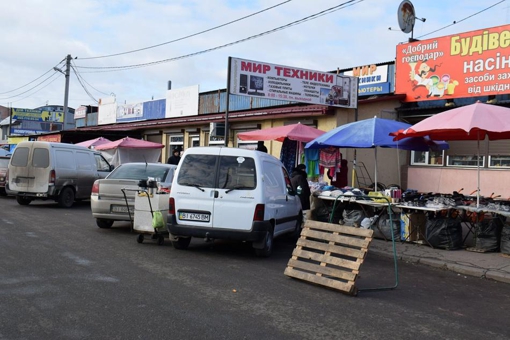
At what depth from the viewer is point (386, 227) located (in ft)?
34.9

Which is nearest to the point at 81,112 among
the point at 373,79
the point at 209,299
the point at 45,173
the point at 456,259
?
the point at 45,173

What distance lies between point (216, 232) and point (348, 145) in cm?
437

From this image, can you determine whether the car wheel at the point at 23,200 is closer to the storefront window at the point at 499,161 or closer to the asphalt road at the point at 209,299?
the asphalt road at the point at 209,299

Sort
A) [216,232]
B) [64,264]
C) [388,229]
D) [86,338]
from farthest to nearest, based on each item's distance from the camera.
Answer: [388,229] < [216,232] < [64,264] < [86,338]

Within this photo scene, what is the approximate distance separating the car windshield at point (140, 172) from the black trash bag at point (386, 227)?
476 cm

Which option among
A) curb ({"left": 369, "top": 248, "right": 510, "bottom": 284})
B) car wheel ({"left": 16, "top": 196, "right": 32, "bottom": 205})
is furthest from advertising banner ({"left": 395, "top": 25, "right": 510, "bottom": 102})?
car wheel ({"left": 16, "top": 196, "right": 32, "bottom": 205})

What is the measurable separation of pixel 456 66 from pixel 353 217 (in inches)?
282

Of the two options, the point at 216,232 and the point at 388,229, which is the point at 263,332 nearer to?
the point at 216,232

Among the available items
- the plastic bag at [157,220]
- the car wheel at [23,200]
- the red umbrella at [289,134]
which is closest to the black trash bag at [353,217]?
the red umbrella at [289,134]

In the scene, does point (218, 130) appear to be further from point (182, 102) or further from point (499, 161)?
point (499, 161)

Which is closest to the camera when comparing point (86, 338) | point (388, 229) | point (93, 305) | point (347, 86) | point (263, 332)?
point (86, 338)

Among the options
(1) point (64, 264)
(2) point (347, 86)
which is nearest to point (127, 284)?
(1) point (64, 264)

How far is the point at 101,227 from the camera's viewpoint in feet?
36.5

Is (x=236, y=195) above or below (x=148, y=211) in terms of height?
above
